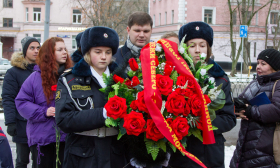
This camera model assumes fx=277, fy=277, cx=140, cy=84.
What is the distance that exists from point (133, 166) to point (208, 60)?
1.22 metres

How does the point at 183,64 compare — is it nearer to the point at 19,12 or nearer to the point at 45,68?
the point at 45,68

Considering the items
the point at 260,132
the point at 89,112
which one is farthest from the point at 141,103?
the point at 260,132

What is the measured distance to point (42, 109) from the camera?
317 centimetres

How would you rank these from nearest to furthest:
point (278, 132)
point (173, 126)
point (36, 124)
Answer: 1. point (173, 126)
2. point (278, 132)
3. point (36, 124)

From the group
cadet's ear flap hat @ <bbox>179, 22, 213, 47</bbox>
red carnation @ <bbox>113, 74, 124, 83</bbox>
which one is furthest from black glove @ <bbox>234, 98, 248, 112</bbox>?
red carnation @ <bbox>113, 74, 124, 83</bbox>

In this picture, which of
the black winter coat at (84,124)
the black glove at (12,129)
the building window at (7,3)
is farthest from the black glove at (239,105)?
the building window at (7,3)

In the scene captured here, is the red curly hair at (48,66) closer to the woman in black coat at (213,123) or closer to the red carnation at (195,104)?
the woman in black coat at (213,123)

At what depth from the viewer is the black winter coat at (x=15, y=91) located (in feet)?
11.8

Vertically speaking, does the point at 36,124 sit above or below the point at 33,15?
below

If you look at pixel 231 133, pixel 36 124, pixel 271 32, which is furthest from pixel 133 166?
pixel 271 32

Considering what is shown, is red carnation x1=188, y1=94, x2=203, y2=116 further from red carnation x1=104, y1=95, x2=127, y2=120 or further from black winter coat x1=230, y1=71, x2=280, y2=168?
black winter coat x1=230, y1=71, x2=280, y2=168

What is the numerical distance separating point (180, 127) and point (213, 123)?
65cm

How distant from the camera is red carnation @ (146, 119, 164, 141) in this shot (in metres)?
1.86

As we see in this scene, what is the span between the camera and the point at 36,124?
322cm
